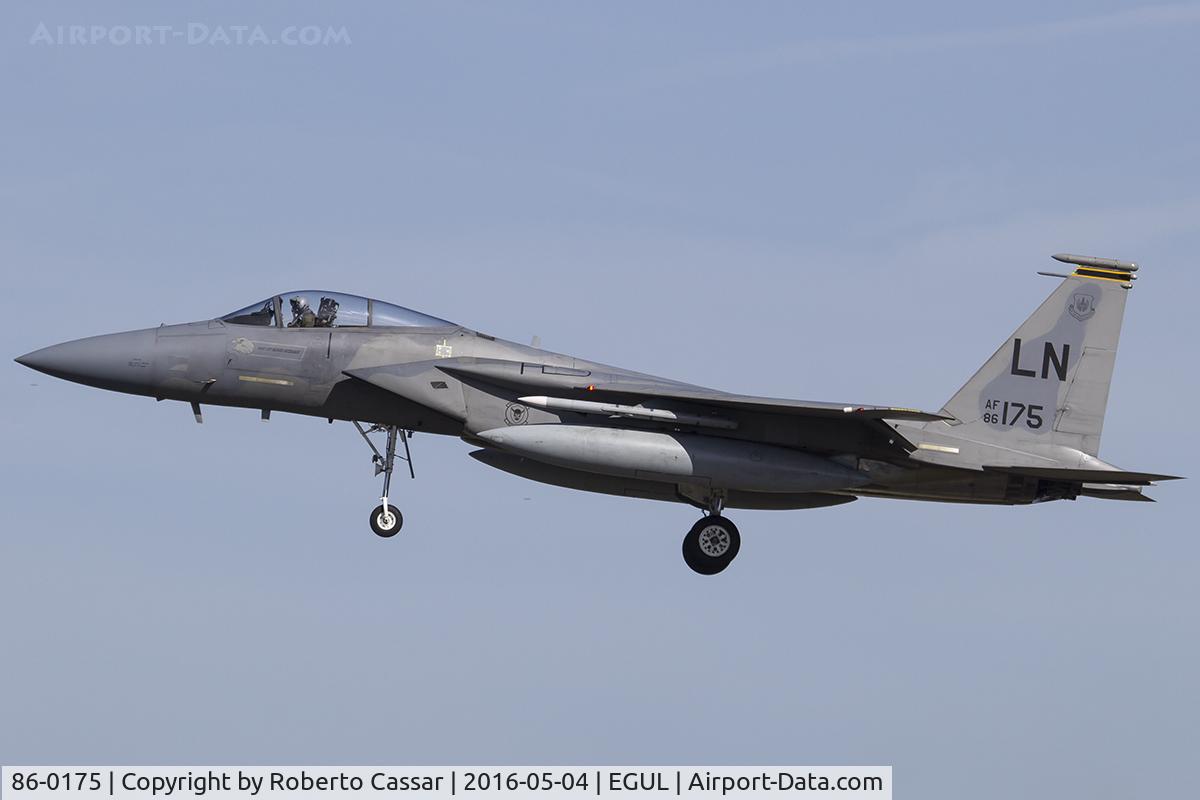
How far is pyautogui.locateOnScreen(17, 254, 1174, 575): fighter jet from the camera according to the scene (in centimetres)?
2227

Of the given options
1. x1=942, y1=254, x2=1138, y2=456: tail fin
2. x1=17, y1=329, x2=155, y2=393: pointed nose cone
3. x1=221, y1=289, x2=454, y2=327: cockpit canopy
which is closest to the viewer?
x1=17, y1=329, x2=155, y2=393: pointed nose cone

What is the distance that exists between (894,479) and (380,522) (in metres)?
6.39

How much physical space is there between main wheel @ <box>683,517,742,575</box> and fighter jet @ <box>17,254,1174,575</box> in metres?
0.02

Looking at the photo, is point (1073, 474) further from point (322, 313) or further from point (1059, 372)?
point (322, 313)

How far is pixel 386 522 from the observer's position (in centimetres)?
2230

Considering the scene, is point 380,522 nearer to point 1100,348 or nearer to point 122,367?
point 122,367

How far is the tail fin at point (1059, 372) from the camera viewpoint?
78.1 feet

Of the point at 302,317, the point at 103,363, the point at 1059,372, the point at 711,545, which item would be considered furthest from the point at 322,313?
the point at 1059,372

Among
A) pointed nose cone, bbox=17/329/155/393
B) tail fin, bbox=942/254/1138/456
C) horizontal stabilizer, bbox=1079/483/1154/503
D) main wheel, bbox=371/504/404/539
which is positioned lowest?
main wheel, bbox=371/504/404/539

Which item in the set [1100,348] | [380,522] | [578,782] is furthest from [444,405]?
[1100,348]

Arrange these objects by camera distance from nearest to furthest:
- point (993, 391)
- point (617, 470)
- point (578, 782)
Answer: point (578, 782) → point (617, 470) → point (993, 391)

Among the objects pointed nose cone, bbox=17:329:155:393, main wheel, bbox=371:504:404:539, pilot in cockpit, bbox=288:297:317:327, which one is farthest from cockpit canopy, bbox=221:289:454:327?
main wheel, bbox=371:504:404:539

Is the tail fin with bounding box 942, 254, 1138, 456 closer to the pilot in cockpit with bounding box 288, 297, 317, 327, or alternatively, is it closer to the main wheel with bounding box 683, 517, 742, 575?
the main wheel with bounding box 683, 517, 742, 575

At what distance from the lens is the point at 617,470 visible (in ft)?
72.2
